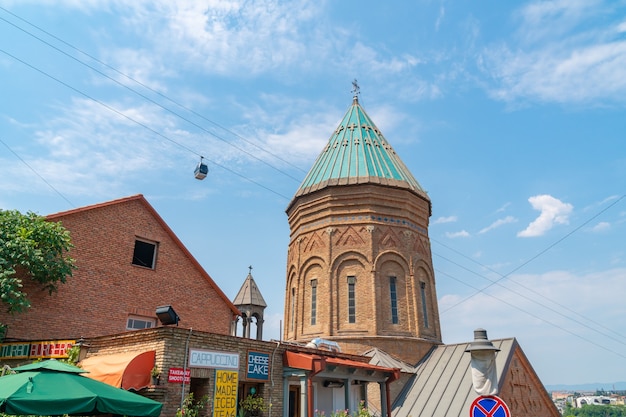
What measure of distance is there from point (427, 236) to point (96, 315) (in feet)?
59.7

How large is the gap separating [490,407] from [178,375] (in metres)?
7.33

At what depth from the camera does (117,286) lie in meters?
17.2

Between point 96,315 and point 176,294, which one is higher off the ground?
point 176,294

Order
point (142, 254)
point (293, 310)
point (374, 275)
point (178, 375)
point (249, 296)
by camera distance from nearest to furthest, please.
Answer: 1. point (178, 375)
2. point (142, 254)
3. point (374, 275)
4. point (293, 310)
5. point (249, 296)

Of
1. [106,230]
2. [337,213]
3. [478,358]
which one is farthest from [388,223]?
[478,358]

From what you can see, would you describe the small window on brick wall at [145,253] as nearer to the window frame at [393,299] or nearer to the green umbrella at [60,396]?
the green umbrella at [60,396]

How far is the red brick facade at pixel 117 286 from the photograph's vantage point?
50.2ft

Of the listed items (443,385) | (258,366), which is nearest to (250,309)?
(443,385)

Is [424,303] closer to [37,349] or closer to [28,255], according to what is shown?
[37,349]

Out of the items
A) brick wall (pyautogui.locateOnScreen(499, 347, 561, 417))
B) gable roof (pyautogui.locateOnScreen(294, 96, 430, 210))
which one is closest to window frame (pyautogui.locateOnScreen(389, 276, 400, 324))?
gable roof (pyautogui.locateOnScreen(294, 96, 430, 210))

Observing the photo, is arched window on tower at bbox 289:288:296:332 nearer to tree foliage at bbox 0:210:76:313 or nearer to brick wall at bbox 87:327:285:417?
brick wall at bbox 87:327:285:417

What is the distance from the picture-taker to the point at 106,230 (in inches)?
686

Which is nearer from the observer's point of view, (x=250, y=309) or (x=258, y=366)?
(x=258, y=366)

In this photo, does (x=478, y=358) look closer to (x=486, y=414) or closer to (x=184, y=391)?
(x=486, y=414)
